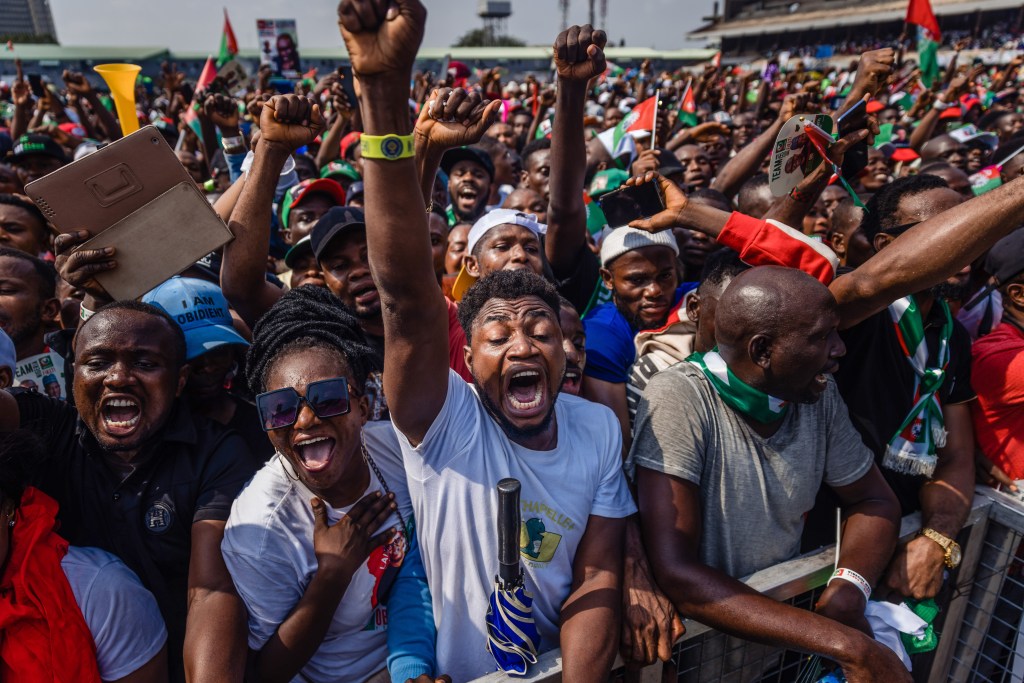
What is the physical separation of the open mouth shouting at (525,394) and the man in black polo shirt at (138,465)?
933 mm

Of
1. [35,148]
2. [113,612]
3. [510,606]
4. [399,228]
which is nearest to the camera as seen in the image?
[399,228]

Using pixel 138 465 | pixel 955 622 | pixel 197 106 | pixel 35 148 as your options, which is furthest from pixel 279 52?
pixel 955 622

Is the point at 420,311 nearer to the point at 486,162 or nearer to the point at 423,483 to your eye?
the point at 423,483

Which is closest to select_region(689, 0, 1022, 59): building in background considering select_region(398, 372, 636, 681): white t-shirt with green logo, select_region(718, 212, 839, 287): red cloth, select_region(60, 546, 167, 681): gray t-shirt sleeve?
select_region(718, 212, 839, 287): red cloth

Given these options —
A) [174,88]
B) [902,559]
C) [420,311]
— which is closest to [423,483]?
[420,311]

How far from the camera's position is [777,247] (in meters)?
2.29

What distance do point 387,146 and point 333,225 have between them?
1.63m

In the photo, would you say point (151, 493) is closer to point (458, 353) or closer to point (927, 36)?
point (458, 353)

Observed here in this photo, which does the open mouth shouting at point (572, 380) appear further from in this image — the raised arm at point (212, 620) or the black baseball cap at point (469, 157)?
the black baseball cap at point (469, 157)

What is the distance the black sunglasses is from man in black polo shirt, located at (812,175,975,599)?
1.82 metres

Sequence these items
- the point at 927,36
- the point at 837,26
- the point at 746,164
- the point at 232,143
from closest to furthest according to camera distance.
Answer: the point at 232,143, the point at 746,164, the point at 927,36, the point at 837,26

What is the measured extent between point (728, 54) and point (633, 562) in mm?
56750

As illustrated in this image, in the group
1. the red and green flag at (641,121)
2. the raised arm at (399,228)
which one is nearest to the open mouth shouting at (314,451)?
the raised arm at (399,228)

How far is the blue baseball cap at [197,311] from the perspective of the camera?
2.52 metres
